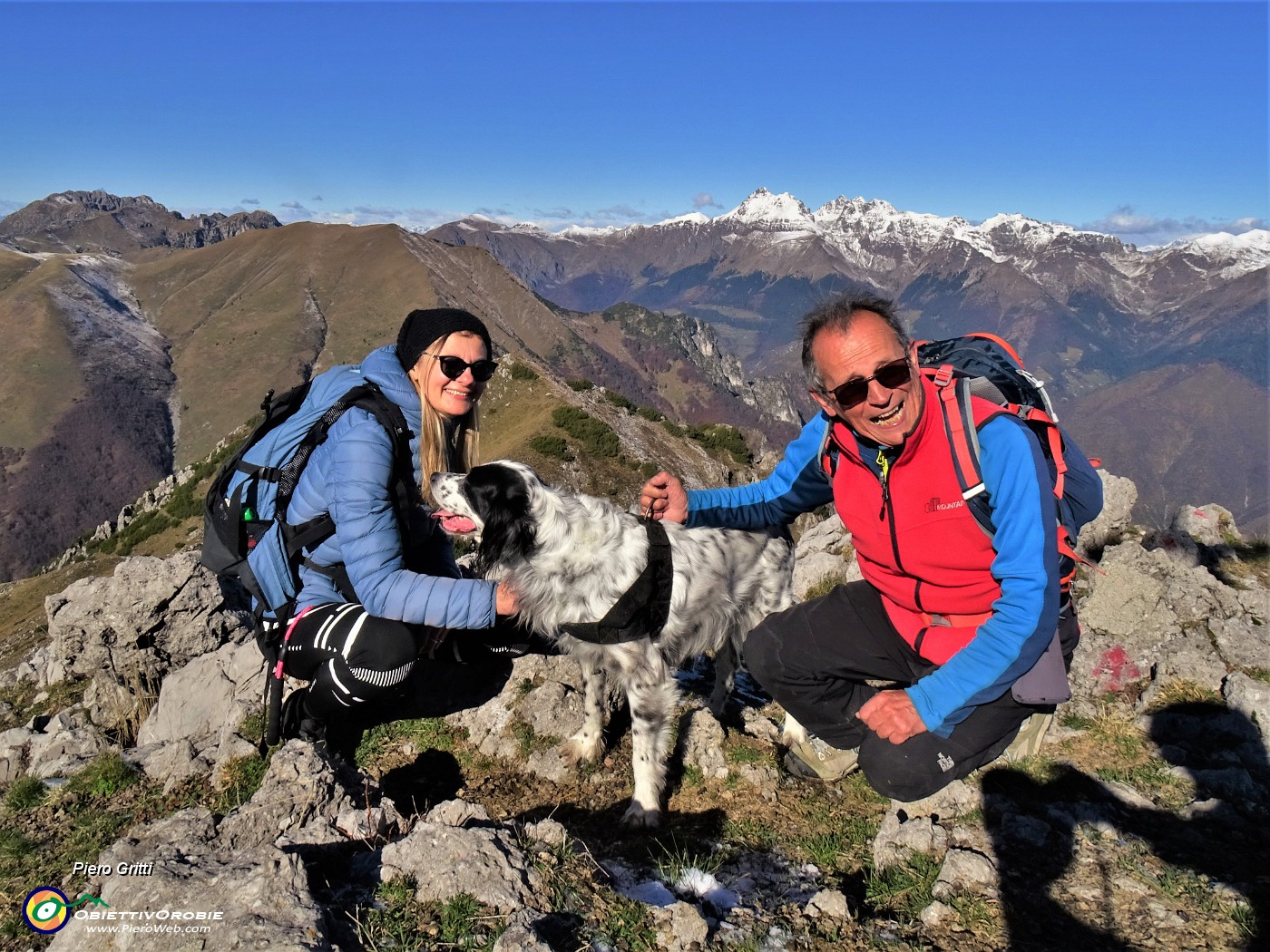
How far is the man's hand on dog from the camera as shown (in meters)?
3.89

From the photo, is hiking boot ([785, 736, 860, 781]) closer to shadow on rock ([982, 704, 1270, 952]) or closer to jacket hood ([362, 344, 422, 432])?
shadow on rock ([982, 704, 1270, 952])

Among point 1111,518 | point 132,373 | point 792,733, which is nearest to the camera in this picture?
point 792,733

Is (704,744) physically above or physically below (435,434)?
below

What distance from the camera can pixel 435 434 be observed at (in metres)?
5.16

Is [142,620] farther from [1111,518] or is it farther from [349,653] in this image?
[1111,518]

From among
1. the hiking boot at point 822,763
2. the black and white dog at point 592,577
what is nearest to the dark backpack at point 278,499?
the black and white dog at point 592,577

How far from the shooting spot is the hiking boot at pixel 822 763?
552 centimetres

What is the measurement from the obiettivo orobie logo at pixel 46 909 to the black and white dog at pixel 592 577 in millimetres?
2838

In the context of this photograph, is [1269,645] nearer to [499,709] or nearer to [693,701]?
[693,701]

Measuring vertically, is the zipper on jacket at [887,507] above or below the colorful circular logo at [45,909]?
above

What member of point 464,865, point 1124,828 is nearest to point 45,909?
point 464,865

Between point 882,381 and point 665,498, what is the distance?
7.41 ft

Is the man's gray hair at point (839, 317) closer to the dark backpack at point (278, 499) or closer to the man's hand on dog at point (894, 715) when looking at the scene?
the man's hand on dog at point (894, 715)

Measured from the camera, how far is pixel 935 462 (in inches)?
155
